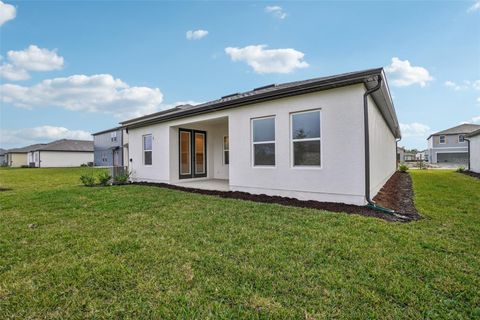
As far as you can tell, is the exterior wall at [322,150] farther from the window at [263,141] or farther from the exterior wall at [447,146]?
the exterior wall at [447,146]

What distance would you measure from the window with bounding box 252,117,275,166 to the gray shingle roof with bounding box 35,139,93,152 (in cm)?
4733

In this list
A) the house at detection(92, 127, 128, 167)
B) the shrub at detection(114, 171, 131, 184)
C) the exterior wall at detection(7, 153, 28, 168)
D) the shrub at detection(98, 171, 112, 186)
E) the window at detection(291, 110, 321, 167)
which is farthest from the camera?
the exterior wall at detection(7, 153, 28, 168)

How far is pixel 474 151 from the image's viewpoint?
675 inches

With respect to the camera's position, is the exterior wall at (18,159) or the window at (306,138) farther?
the exterior wall at (18,159)

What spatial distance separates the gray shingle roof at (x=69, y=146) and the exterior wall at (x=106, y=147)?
352 inches

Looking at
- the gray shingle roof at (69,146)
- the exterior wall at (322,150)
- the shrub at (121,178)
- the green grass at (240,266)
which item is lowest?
the green grass at (240,266)

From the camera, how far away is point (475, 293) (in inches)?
87.0

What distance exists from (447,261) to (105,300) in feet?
12.8

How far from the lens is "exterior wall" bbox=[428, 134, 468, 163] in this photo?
1366 inches

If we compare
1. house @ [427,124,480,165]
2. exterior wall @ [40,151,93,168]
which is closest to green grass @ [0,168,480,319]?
house @ [427,124,480,165]

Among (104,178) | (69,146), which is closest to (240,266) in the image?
(104,178)

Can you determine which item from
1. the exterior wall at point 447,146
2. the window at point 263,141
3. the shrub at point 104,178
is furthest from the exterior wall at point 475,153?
the shrub at point 104,178

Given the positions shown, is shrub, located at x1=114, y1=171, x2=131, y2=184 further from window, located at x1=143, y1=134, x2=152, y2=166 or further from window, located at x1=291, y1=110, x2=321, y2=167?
window, located at x1=291, y1=110, x2=321, y2=167

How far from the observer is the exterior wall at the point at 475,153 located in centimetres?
1617
